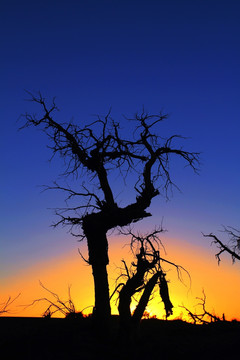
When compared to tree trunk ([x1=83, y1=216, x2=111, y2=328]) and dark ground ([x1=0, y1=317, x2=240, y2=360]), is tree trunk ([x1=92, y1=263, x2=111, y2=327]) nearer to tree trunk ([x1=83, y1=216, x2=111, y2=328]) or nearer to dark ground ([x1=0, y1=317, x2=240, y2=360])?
tree trunk ([x1=83, y1=216, x2=111, y2=328])

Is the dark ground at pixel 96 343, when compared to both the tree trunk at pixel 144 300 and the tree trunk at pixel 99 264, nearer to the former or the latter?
the tree trunk at pixel 144 300

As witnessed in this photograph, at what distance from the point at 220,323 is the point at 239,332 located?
5.25ft

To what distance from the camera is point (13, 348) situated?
7949mm

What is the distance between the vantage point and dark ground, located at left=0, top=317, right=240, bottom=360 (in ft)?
26.2

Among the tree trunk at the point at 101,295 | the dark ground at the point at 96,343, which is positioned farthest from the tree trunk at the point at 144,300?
the tree trunk at the point at 101,295

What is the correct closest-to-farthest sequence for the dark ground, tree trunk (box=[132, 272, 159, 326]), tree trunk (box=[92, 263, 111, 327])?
the dark ground, tree trunk (box=[132, 272, 159, 326]), tree trunk (box=[92, 263, 111, 327])

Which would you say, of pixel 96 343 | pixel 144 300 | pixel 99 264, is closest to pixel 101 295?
pixel 99 264

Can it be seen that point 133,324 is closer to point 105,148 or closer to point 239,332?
point 239,332

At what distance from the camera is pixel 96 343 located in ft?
29.4

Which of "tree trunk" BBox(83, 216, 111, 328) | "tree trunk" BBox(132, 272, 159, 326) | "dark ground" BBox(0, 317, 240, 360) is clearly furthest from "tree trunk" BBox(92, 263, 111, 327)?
"tree trunk" BBox(132, 272, 159, 326)

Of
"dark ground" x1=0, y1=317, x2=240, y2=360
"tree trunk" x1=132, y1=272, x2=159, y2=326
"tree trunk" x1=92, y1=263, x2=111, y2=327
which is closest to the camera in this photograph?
"dark ground" x1=0, y1=317, x2=240, y2=360

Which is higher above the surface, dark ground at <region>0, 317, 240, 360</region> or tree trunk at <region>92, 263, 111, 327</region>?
tree trunk at <region>92, 263, 111, 327</region>

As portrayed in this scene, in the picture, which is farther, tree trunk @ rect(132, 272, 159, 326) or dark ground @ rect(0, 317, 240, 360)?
tree trunk @ rect(132, 272, 159, 326)

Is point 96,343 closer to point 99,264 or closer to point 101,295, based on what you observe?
point 101,295
